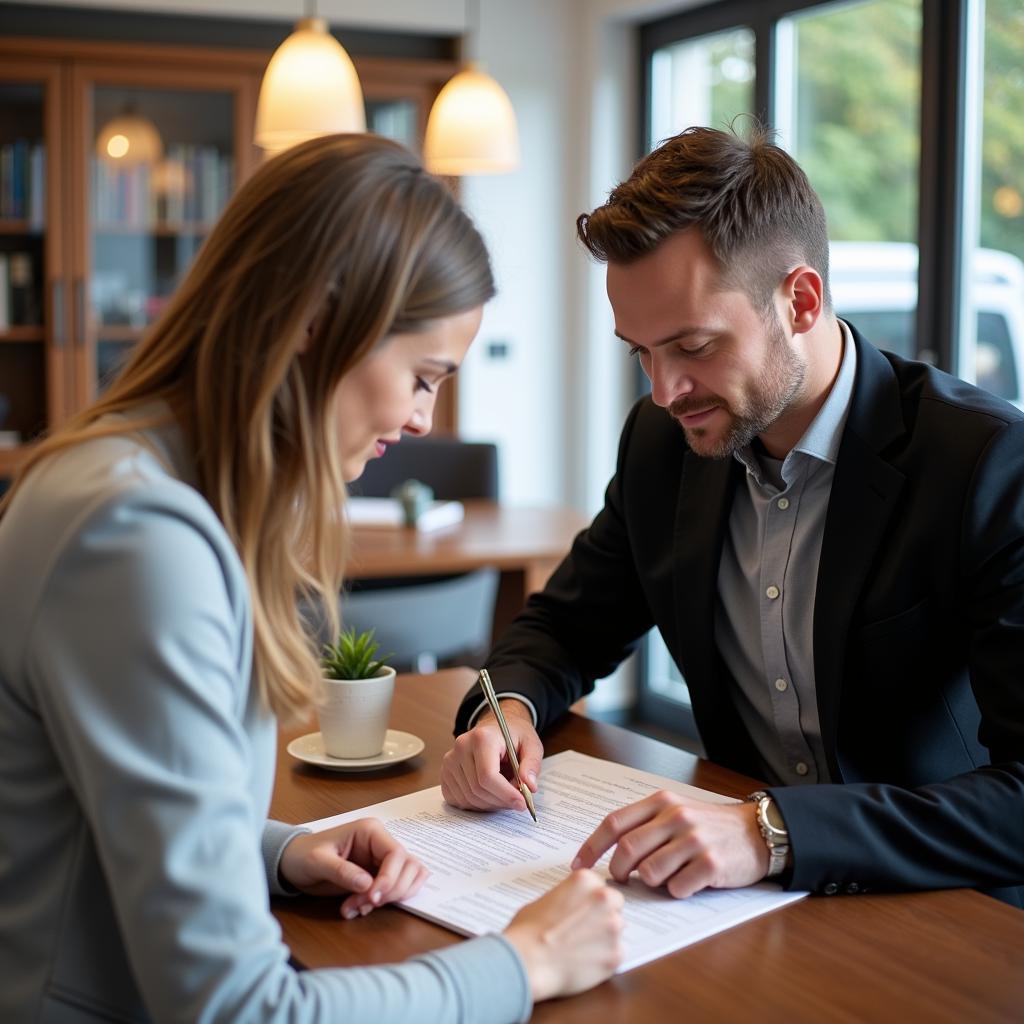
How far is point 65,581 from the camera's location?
2.91 feet

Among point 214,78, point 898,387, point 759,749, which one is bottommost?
point 759,749

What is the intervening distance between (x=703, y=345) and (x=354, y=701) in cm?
57

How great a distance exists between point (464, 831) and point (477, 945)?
0.33 m

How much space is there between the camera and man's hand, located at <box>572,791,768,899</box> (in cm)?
116

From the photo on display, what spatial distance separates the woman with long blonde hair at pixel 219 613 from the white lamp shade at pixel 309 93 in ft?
6.52

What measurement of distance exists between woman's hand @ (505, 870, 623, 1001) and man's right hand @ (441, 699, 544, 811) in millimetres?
291

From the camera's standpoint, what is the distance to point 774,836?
1202mm

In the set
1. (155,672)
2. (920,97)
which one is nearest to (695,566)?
(155,672)

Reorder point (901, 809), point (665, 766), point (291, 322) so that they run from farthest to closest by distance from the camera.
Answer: point (665, 766)
point (901, 809)
point (291, 322)

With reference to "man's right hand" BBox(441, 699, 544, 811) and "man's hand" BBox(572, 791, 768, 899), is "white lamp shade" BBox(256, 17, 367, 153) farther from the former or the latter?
"man's hand" BBox(572, 791, 768, 899)

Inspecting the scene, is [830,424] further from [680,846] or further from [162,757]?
[162,757]

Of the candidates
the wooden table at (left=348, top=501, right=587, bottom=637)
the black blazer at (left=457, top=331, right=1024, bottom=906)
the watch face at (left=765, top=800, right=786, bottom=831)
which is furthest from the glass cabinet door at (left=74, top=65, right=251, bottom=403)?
the watch face at (left=765, top=800, right=786, bottom=831)

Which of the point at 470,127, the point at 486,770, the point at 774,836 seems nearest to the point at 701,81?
the point at 470,127

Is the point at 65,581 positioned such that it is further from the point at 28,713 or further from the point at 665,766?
the point at 665,766
